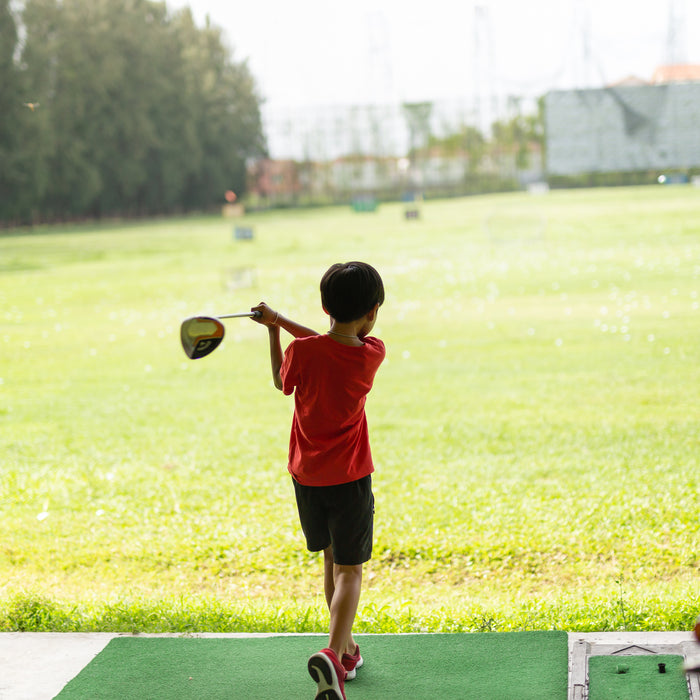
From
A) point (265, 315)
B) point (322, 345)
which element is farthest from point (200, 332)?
point (322, 345)

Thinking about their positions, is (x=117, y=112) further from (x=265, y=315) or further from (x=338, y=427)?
(x=338, y=427)

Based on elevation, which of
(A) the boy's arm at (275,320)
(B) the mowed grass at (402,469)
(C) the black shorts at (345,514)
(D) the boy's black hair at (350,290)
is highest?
(D) the boy's black hair at (350,290)

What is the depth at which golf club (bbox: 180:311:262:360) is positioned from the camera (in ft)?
8.51

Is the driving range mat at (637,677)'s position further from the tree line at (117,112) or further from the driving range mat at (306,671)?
the tree line at (117,112)

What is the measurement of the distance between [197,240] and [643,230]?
49.1ft

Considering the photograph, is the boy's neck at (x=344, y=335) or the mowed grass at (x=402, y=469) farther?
the mowed grass at (x=402, y=469)

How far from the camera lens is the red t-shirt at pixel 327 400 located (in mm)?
2547

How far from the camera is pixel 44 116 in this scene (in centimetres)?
4062

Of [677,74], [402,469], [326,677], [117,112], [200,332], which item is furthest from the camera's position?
[117,112]

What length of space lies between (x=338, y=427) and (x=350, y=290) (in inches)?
14.4

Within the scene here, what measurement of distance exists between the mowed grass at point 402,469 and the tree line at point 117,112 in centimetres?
2820

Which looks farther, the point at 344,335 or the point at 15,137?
the point at 15,137

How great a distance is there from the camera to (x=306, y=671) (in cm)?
281

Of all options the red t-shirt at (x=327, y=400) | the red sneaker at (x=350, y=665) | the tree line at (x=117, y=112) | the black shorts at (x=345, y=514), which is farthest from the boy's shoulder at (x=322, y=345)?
the tree line at (x=117, y=112)
